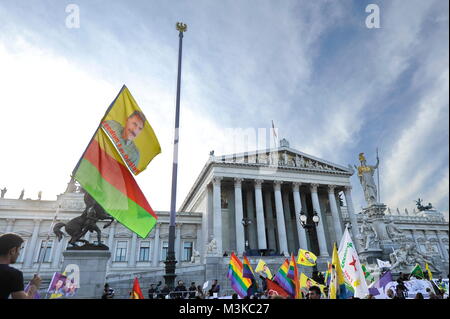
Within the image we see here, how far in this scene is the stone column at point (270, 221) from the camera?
150 feet

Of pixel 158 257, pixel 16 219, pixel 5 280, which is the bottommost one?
pixel 5 280

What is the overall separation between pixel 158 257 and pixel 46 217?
18207 mm

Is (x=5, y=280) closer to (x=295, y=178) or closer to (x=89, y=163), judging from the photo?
(x=89, y=163)

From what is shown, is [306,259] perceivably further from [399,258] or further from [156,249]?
[156,249]

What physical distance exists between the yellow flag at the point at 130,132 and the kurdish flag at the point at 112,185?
1.21ft

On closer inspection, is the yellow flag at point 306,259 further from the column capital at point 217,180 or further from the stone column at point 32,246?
the stone column at point 32,246

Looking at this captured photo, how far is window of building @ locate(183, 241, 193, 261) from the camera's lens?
47.9 meters

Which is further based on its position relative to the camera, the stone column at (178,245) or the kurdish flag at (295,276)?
the stone column at (178,245)

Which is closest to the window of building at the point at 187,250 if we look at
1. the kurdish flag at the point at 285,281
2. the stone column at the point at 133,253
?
the stone column at the point at 133,253

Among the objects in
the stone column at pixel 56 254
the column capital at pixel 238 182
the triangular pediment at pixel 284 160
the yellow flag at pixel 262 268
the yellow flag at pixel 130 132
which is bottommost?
the yellow flag at pixel 262 268

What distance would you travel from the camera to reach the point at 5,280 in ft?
10.9

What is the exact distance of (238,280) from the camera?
1203 centimetres

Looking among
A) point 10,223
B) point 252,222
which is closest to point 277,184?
point 252,222
